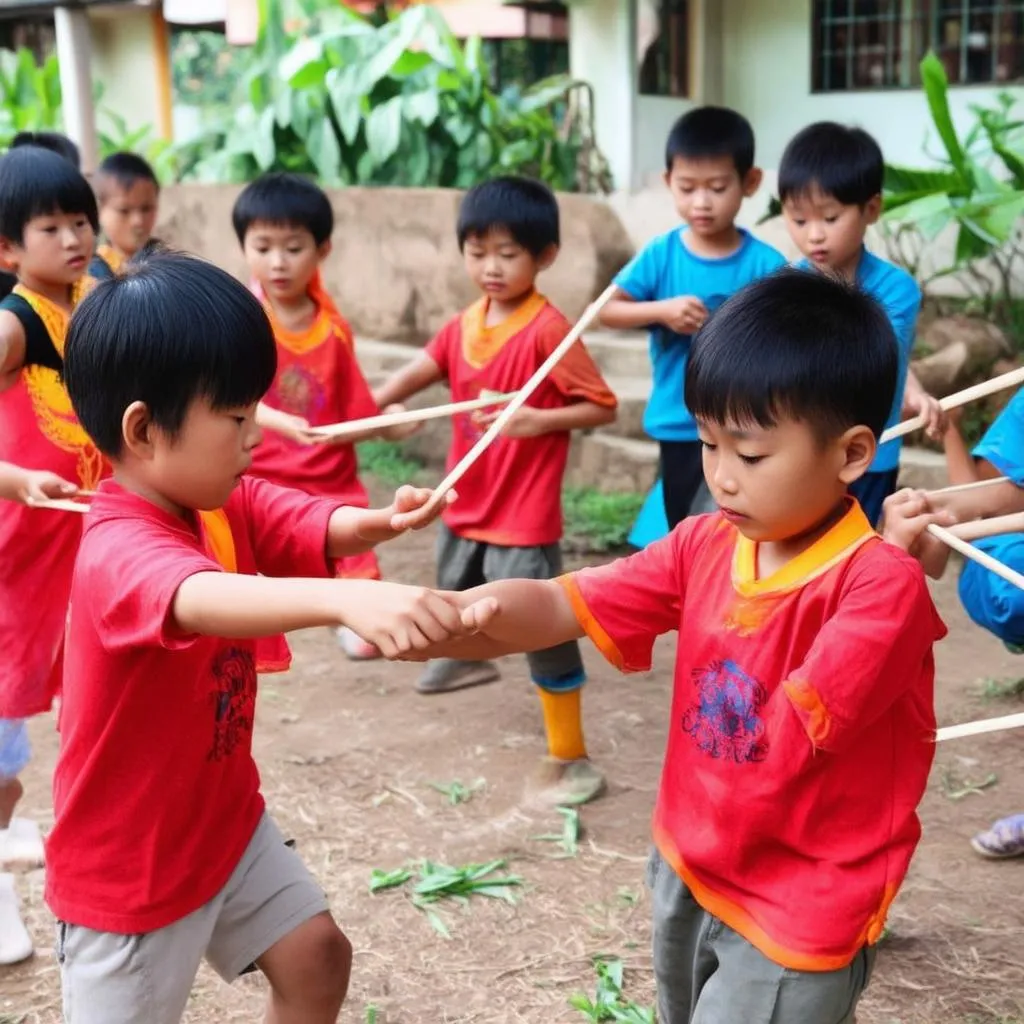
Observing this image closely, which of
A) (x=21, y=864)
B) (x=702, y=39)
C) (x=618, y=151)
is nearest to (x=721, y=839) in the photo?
(x=21, y=864)

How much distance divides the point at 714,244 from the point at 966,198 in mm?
2918

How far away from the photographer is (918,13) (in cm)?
830

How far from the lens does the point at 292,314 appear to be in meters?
4.60

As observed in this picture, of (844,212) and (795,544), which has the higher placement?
(844,212)

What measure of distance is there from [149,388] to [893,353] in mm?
1088

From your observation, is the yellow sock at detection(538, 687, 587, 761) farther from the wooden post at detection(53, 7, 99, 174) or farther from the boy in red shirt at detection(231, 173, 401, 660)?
the wooden post at detection(53, 7, 99, 174)

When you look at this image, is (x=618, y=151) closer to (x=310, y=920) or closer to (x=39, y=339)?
(x=39, y=339)

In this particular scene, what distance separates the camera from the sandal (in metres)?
3.39

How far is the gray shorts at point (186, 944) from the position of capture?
6.73ft

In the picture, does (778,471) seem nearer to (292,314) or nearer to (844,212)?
(844,212)

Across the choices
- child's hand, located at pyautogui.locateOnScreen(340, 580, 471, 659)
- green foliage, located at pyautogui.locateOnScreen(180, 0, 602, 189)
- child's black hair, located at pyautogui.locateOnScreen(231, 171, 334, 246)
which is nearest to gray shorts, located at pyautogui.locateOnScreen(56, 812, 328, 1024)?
child's hand, located at pyautogui.locateOnScreen(340, 580, 471, 659)

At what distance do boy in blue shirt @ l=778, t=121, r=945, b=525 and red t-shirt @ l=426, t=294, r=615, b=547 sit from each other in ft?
2.47

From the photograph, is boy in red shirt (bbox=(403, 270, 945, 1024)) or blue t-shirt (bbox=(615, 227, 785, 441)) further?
blue t-shirt (bbox=(615, 227, 785, 441))

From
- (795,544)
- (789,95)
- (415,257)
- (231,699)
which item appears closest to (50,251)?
(231,699)
